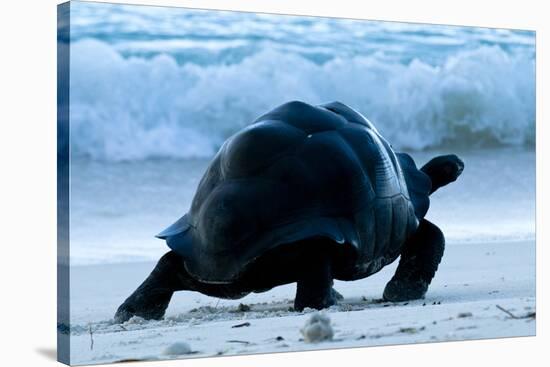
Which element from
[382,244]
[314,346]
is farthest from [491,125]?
[314,346]

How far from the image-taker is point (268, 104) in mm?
8617

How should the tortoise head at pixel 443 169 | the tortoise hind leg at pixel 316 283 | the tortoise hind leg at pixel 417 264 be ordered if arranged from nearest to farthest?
1. the tortoise hind leg at pixel 316 283
2. the tortoise hind leg at pixel 417 264
3. the tortoise head at pixel 443 169

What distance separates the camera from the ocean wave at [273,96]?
774cm

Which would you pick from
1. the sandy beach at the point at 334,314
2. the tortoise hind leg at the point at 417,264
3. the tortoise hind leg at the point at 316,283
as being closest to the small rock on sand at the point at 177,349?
the sandy beach at the point at 334,314

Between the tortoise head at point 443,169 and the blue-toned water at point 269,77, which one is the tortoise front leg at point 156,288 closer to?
the blue-toned water at point 269,77

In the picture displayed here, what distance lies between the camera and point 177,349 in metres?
7.68

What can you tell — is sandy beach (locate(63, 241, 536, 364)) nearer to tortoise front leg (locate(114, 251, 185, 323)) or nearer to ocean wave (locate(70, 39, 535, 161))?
tortoise front leg (locate(114, 251, 185, 323))

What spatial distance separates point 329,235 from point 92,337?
1497mm

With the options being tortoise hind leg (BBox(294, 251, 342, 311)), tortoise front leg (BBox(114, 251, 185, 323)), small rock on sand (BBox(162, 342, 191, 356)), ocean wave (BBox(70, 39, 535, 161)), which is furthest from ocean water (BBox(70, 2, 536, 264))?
tortoise hind leg (BBox(294, 251, 342, 311))

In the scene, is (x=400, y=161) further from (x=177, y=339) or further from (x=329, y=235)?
(x=177, y=339)

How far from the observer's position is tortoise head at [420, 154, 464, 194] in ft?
31.2

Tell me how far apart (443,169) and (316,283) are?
1.89 m

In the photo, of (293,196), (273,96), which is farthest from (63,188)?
(273,96)

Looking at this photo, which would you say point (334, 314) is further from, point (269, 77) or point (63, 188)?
point (63, 188)
